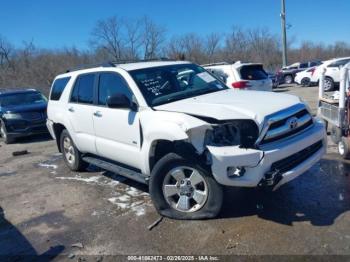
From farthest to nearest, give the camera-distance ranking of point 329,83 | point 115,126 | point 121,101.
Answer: point 329,83
point 115,126
point 121,101

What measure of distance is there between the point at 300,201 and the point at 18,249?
11.5ft

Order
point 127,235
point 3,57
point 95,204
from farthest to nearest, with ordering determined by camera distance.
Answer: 1. point 3,57
2. point 95,204
3. point 127,235

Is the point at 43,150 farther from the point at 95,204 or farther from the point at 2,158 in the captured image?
the point at 95,204

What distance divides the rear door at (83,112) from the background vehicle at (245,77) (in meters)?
5.13

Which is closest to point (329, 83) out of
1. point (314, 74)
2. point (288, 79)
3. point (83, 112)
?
point (314, 74)

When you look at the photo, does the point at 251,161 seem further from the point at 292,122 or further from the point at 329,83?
the point at 329,83

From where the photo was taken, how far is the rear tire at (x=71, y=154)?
667 cm

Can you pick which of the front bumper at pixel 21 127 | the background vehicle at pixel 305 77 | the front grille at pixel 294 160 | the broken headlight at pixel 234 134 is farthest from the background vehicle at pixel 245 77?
the background vehicle at pixel 305 77

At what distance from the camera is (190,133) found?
3.82 m

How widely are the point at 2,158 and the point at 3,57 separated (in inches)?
1818

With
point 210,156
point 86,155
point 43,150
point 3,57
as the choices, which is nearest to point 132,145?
point 210,156

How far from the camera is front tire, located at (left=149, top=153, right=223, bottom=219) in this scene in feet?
13.3

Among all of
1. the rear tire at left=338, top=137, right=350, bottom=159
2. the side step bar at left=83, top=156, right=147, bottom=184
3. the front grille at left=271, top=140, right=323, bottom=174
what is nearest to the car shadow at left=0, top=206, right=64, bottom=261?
the side step bar at left=83, top=156, right=147, bottom=184

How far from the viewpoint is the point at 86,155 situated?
653 cm
